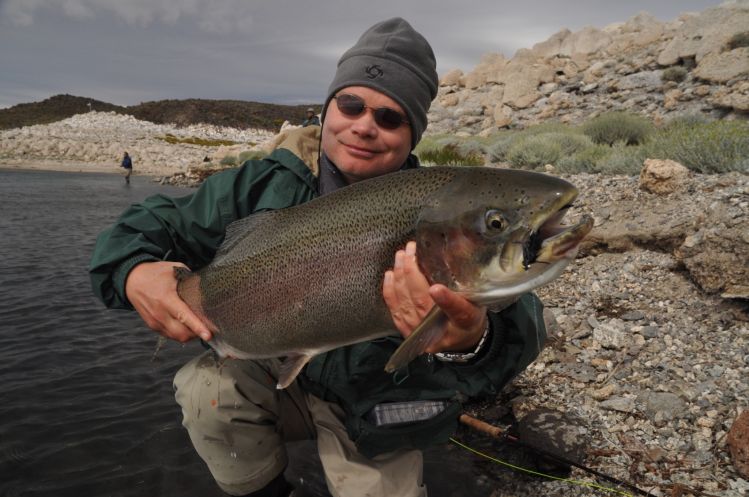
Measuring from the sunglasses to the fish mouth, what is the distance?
4.41 feet

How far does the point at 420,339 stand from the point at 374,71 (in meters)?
1.79

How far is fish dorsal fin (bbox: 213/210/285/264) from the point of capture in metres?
2.48

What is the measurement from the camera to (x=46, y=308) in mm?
6684

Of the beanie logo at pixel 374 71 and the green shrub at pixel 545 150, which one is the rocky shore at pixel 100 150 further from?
the beanie logo at pixel 374 71

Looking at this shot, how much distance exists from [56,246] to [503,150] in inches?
458

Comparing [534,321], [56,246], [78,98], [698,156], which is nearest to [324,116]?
[534,321]

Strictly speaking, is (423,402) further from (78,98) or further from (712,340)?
(78,98)

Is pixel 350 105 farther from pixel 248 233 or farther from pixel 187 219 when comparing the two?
pixel 187 219

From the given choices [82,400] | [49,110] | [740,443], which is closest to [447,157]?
[82,400]

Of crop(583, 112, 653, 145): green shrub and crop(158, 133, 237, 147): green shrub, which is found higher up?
crop(158, 133, 237, 147): green shrub

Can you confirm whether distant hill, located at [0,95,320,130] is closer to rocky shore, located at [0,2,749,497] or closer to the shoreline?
the shoreline

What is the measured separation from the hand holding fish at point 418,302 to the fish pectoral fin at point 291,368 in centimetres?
56

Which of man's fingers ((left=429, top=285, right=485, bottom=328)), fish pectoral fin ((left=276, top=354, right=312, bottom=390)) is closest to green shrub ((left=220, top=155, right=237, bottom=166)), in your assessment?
fish pectoral fin ((left=276, top=354, right=312, bottom=390))

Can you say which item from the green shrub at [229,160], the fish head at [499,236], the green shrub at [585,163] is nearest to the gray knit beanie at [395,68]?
the fish head at [499,236]
